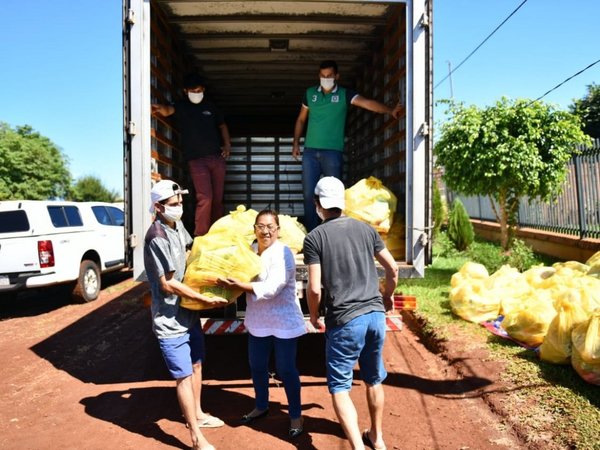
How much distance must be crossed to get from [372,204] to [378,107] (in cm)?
112

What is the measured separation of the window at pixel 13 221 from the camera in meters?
8.01

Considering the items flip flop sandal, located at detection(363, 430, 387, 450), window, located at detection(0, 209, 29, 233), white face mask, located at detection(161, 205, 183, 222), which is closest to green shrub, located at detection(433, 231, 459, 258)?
window, located at detection(0, 209, 29, 233)

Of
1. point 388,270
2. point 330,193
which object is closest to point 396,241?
point 388,270

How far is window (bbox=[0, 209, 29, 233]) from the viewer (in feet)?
26.3

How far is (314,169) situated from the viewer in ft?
19.3

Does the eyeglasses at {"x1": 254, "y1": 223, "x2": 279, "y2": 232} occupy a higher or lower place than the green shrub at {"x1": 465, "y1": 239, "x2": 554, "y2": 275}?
higher

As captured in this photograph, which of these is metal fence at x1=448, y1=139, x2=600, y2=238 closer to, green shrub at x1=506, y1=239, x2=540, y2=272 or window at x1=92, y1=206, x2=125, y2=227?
green shrub at x1=506, y1=239, x2=540, y2=272

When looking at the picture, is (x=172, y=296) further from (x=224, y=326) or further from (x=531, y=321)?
(x=531, y=321)

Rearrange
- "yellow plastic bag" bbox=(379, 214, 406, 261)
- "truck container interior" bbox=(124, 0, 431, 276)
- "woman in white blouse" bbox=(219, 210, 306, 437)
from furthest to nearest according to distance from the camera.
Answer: "truck container interior" bbox=(124, 0, 431, 276) < "yellow plastic bag" bbox=(379, 214, 406, 261) < "woman in white blouse" bbox=(219, 210, 306, 437)

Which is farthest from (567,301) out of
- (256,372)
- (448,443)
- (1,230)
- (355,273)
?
(1,230)

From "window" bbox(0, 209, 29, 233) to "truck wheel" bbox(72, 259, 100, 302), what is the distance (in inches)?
47.8

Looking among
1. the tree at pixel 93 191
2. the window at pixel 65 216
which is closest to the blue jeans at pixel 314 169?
the window at pixel 65 216

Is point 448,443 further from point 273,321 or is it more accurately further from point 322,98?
point 322,98

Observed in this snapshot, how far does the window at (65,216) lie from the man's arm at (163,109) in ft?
13.2
